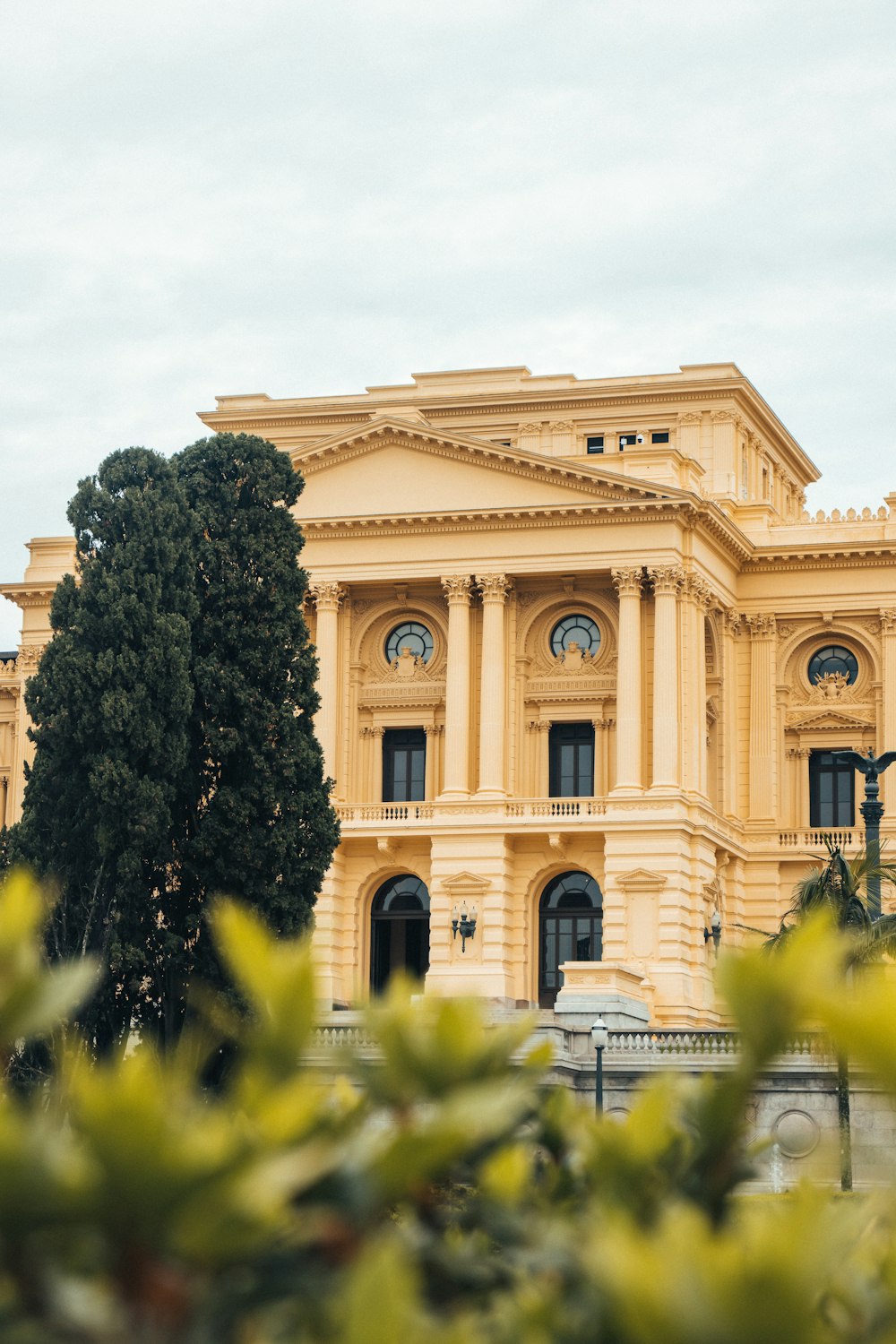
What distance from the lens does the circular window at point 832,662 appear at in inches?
2479

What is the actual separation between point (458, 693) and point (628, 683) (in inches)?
192

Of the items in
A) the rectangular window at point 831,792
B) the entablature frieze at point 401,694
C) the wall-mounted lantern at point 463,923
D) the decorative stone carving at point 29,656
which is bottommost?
the wall-mounted lantern at point 463,923

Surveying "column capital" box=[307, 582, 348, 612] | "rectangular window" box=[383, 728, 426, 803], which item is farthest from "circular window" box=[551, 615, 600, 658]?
"column capital" box=[307, 582, 348, 612]

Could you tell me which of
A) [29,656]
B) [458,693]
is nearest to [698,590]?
[458,693]

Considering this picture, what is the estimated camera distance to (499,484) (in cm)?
6009

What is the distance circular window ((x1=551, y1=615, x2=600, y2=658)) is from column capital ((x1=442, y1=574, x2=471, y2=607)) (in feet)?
9.22

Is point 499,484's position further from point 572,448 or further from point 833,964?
point 833,964

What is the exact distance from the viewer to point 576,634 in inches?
2422

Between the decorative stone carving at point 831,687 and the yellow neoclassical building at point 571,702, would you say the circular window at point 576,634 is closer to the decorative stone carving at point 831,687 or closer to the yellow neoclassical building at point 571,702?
the yellow neoclassical building at point 571,702

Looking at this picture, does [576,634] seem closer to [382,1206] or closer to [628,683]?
[628,683]

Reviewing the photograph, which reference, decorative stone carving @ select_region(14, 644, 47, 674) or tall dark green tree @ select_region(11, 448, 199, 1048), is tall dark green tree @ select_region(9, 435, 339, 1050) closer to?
tall dark green tree @ select_region(11, 448, 199, 1048)

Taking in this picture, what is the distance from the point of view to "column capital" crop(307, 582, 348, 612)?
6153cm

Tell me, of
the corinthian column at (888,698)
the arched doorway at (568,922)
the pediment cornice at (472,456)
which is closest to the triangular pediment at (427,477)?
the pediment cornice at (472,456)

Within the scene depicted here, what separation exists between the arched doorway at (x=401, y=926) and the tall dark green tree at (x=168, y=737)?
651 inches
